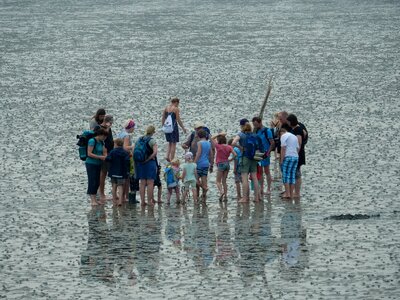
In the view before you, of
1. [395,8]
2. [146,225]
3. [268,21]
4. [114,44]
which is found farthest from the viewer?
[395,8]

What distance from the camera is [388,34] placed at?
56000mm

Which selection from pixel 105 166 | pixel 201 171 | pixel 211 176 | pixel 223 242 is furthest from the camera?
pixel 211 176

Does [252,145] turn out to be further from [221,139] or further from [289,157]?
[221,139]

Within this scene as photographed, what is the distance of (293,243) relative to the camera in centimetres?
1925

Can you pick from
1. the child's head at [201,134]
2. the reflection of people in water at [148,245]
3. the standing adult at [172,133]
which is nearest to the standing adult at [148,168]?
the reflection of people in water at [148,245]

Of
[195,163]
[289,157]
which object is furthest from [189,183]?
[289,157]

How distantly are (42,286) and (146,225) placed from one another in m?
4.15

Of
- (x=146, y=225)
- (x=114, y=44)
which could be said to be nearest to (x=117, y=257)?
(x=146, y=225)

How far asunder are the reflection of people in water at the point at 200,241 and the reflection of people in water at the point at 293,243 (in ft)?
3.34

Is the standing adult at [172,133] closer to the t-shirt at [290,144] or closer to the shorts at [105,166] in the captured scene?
the shorts at [105,166]

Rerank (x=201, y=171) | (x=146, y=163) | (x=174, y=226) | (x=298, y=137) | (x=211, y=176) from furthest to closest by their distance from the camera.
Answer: (x=211, y=176) → (x=201, y=171) → (x=298, y=137) → (x=146, y=163) → (x=174, y=226)

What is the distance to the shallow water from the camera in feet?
57.0

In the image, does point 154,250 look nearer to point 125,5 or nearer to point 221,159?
point 221,159

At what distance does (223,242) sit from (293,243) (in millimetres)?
999
